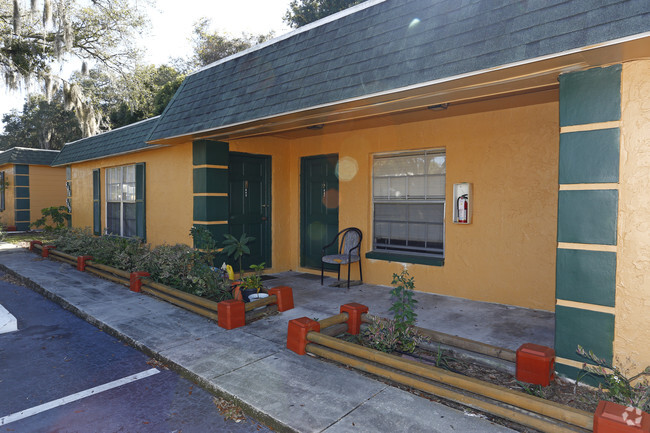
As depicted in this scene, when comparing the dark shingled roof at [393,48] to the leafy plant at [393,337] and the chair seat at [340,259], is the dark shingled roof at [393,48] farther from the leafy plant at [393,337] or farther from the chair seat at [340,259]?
the chair seat at [340,259]

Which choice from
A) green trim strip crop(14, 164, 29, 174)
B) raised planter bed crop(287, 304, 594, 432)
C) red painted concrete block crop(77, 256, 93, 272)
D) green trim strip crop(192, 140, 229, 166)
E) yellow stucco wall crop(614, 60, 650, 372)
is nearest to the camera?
raised planter bed crop(287, 304, 594, 432)

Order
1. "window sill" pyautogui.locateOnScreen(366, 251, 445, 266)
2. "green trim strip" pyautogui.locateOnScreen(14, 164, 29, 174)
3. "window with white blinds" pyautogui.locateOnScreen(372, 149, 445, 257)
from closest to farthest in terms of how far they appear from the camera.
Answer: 1. "window sill" pyautogui.locateOnScreen(366, 251, 445, 266)
2. "window with white blinds" pyautogui.locateOnScreen(372, 149, 445, 257)
3. "green trim strip" pyautogui.locateOnScreen(14, 164, 29, 174)

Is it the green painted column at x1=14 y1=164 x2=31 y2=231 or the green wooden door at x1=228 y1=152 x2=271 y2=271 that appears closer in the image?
the green wooden door at x1=228 y1=152 x2=271 y2=271

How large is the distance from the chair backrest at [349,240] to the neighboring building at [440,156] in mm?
212

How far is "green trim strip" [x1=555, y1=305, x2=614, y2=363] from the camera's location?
2.92 m

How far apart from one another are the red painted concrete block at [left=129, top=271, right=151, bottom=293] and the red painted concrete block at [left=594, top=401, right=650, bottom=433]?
5943 millimetres

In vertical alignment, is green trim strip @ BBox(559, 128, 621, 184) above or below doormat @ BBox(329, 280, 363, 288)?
above

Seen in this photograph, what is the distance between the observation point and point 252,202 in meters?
7.48

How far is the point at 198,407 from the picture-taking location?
3.01 meters

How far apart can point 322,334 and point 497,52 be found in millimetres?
2843

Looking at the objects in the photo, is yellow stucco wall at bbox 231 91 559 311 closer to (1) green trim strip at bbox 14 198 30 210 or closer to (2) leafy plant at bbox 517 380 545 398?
(2) leafy plant at bbox 517 380 545 398

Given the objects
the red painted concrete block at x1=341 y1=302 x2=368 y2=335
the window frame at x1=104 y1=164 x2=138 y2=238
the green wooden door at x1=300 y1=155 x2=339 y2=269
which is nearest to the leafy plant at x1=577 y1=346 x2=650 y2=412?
the red painted concrete block at x1=341 y1=302 x2=368 y2=335

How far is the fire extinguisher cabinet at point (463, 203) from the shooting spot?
5426mm

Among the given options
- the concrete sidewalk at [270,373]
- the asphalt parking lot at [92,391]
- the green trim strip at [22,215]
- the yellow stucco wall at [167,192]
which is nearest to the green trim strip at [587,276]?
the concrete sidewalk at [270,373]
